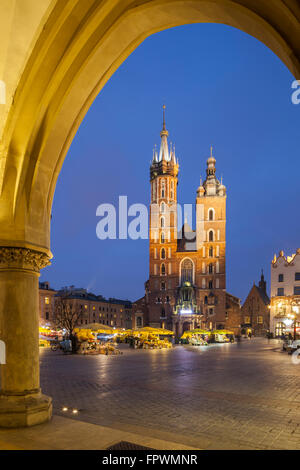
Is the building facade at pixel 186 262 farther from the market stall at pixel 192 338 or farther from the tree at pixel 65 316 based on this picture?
the market stall at pixel 192 338

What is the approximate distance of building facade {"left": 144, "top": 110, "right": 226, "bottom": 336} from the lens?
7138 cm

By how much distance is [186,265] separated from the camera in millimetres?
75812

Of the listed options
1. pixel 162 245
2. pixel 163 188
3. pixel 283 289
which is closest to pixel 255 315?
pixel 283 289

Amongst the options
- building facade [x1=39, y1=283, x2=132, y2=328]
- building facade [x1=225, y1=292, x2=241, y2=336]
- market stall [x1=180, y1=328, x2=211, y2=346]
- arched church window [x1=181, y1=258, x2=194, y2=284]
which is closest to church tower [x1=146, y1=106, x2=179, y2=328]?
arched church window [x1=181, y1=258, x2=194, y2=284]

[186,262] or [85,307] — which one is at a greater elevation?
[186,262]

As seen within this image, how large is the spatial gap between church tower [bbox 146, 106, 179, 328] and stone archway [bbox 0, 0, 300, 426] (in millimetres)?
66740

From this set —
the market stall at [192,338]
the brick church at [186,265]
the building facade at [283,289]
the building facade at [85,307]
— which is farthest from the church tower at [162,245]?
the market stall at [192,338]

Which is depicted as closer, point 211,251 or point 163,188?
point 211,251

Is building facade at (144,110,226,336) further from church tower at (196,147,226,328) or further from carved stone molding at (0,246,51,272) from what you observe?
carved stone molding at (0,246,51,272)

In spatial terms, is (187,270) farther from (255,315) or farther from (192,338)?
(192,338)

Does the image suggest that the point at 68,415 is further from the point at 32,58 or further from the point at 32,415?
the point at 32,58

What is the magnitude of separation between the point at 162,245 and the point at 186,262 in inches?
233
